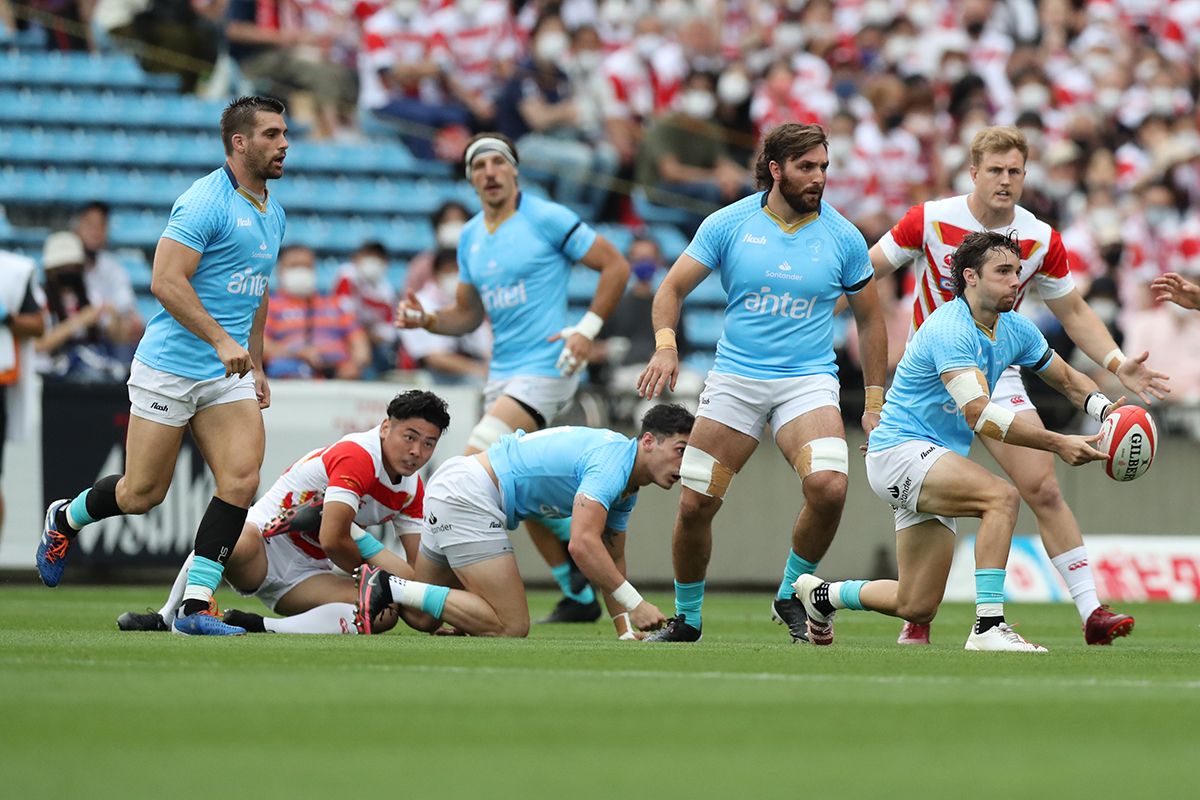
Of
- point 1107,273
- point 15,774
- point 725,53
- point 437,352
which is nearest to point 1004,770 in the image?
point 15,774

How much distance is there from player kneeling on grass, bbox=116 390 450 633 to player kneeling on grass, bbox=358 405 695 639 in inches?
9.9

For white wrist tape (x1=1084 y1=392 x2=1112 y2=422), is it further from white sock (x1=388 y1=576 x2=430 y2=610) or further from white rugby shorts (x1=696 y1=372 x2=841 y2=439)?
white sock (x1=388 y1=576 x2=430 y2=610)

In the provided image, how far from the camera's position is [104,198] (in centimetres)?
2067

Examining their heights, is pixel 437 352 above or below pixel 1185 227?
below

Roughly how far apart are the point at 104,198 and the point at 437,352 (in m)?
5.30

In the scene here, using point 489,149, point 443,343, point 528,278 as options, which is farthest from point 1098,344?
point 443,343

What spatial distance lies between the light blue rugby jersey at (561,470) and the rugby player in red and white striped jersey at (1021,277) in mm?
1739

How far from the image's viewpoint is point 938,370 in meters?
9.22

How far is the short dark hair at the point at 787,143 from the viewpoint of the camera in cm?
964

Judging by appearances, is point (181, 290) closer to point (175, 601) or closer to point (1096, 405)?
point (175, 601)

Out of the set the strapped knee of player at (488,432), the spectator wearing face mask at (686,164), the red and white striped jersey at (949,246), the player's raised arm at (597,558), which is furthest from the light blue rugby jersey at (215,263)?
the spectator wearing face mask at (686,164)

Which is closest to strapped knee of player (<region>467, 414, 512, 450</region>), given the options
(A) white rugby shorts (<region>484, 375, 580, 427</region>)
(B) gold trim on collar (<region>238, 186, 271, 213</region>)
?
(A) white rugby shorts (<region>484, 375, 580, 427</region>)

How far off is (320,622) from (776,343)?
282cm

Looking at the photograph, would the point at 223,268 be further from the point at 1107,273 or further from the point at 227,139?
the point at 1107,273
